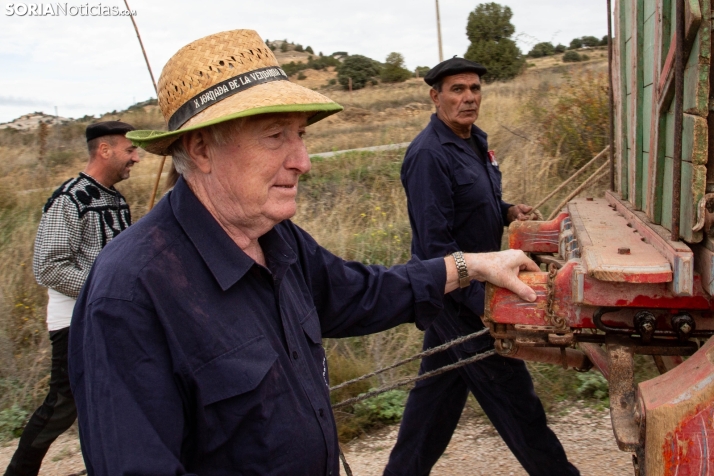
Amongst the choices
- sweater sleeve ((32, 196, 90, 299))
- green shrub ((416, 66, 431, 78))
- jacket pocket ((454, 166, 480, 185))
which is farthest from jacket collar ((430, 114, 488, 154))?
green shrub ((416, 66, 431, 78))

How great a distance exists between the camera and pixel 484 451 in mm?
3828

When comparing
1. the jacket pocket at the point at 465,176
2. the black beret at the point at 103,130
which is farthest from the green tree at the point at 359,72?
the jacket pocket at the point at 465,176

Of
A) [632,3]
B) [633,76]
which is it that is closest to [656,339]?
[633,76]

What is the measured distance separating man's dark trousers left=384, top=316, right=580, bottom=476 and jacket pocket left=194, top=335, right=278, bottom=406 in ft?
5.42

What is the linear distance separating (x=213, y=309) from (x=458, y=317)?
1815mm

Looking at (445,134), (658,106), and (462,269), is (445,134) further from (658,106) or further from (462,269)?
(658,106)

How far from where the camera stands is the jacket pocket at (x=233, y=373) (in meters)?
1.54

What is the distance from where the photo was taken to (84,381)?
152 centimetres

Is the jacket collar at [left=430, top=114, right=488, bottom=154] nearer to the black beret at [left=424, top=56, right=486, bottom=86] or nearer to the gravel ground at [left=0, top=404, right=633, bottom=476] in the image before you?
the black beret at [left=424, top=56, right=486, bottom=86]

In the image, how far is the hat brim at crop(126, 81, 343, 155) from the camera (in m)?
1.63

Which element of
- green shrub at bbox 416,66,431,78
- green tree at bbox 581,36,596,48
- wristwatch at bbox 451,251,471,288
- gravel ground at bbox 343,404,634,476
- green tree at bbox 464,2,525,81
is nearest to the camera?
wristwatch at bbox 451,251,471,288

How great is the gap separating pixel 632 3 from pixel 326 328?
5.69 ft

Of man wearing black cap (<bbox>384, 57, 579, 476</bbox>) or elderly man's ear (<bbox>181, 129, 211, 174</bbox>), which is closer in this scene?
elderly man's ear (<bbox>181, 129, 211, 174</bbox>)

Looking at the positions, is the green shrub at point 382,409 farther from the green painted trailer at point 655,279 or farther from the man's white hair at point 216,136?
the man's white hair at point 216,136
